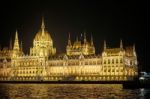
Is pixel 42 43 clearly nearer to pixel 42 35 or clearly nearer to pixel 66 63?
pixel 42 35

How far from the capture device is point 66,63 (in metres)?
131

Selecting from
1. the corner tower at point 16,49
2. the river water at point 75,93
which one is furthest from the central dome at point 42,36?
the river water at point 75,93

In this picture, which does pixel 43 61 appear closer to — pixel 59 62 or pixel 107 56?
pixel 59 62

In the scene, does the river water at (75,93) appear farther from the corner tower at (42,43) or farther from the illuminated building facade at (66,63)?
the corner tower at (42,43)

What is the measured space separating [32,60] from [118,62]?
34.3 meters

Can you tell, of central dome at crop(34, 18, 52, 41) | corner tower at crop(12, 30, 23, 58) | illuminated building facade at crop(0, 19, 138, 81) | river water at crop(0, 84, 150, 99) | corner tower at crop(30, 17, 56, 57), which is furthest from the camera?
central dome at crop(34, 18, 52, 41)

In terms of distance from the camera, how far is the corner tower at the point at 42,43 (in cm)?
14262

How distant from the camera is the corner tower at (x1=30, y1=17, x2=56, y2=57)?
468ft

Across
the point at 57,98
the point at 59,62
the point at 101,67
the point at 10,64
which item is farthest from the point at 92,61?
the point at 57,98

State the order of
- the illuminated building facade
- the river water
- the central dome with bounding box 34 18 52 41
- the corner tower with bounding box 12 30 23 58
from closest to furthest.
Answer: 1. the river water
2. the illuminated building facade
3. the corner tower with bounding box 12 30 23 58
4. the central dome with bounding box 34 18 52 41

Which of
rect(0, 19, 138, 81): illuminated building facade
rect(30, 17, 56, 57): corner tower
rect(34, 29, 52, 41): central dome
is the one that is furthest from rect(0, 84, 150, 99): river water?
rect(34, 29, 52, 41): central dome

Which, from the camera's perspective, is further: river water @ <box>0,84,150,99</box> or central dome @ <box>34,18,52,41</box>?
central dome @ <box>34,18,52,41</box>

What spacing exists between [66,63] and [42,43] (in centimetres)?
1782

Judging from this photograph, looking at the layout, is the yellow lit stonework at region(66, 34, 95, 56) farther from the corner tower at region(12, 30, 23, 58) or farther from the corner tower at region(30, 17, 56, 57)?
the corner tower at region(12, 30, 23, 58)
